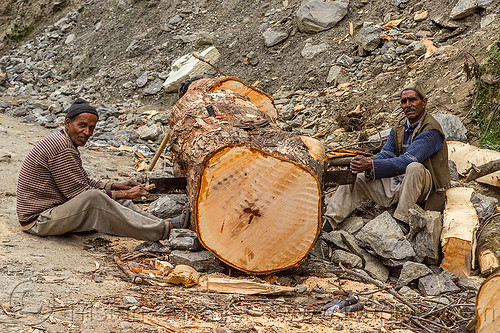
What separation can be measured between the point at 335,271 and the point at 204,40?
8.66 metres

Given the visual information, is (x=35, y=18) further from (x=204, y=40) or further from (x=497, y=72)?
(x=497, y=72)

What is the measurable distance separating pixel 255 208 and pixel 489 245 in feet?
6.16

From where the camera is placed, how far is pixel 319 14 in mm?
10625

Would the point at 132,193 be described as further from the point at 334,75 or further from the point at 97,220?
the point at 334,75

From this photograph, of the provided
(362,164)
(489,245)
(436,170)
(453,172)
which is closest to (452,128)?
(453,172)

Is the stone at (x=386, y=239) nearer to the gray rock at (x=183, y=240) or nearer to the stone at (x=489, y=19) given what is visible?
the gray rock at (x=183, y=240)

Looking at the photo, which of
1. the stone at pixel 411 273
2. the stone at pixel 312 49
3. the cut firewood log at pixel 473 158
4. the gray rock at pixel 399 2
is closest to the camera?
the stone at pixel 411 273

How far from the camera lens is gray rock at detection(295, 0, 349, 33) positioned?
10.5 meters

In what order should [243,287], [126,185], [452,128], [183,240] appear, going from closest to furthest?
[243,287] < [183,240] < [126,185] < [452,128]

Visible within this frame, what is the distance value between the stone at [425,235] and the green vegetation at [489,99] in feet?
7.12

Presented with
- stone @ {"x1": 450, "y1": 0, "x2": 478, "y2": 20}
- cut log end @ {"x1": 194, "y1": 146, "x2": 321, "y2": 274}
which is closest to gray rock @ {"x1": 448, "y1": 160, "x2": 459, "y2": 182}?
cut log end @ {"x1": 194, "y1": 146, "x2": 321, "y2": 274}

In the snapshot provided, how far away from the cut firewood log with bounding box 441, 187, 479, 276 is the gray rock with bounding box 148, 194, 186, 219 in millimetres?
2536

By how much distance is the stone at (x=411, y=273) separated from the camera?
4.08 metres

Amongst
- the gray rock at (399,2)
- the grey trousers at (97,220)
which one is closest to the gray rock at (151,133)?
the grey trousers at (97,220)
